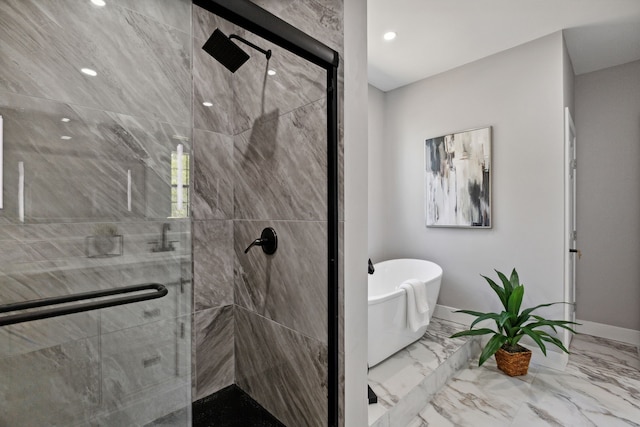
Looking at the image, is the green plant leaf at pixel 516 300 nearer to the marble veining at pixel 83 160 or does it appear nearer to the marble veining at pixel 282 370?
the marble veining at pixel 282 370

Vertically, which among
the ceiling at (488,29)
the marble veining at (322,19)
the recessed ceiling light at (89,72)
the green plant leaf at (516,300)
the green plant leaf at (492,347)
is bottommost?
the green plant leaf at (492,347)

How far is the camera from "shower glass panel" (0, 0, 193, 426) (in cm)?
60

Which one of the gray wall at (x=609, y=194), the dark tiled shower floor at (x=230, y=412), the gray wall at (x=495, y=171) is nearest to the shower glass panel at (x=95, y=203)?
the dark tiled shower floor at (x=230, y=412)

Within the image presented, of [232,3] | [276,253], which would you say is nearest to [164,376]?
[276,253]

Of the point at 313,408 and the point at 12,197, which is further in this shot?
the point at 313,408

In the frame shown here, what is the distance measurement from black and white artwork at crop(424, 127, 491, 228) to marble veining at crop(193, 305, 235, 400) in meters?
2.28

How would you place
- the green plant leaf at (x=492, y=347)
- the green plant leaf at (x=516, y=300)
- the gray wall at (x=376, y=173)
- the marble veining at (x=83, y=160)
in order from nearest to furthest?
the marble veining at (x=83, y=160)
the green plant leaf at (x=492, y=347)
the green plant leaf at (x=516, y=300)
the gray wall at (x=376, y=173)

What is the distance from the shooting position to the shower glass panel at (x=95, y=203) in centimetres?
60

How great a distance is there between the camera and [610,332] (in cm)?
290

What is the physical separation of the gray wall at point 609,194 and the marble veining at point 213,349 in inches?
135

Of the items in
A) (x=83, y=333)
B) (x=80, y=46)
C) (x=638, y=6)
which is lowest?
(x=83, y=333)

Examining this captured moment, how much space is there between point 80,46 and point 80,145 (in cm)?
21

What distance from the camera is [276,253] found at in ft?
4.47

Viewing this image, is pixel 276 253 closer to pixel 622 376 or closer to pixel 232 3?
pixel 232 3
